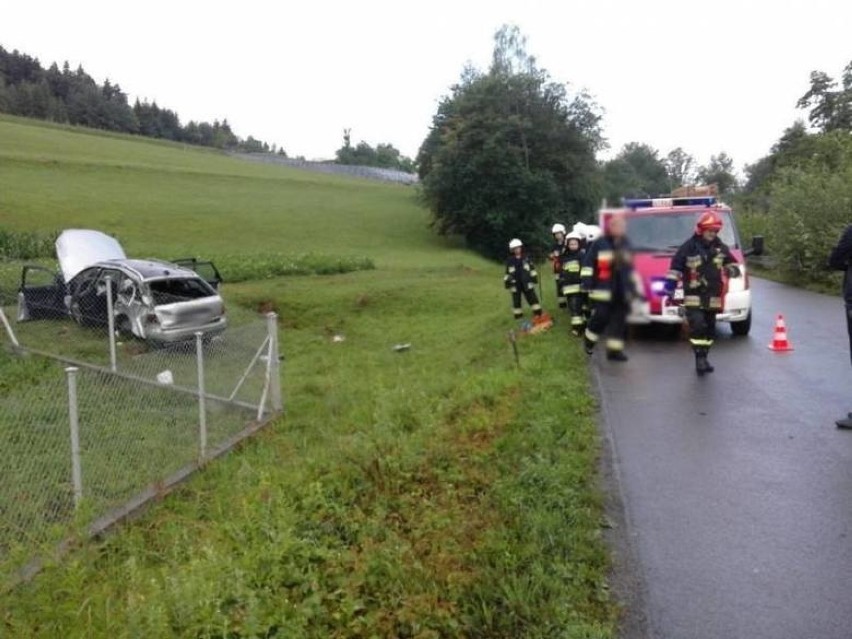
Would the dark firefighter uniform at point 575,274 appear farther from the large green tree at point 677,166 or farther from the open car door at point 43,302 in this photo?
the open car door at point 43,302

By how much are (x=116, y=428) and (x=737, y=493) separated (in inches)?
226

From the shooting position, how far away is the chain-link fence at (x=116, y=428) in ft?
21.8

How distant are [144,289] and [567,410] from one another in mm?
7986

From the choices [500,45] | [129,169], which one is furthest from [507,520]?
[129,169]

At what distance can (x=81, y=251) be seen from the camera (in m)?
16.6

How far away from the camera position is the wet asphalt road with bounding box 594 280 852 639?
4344mm

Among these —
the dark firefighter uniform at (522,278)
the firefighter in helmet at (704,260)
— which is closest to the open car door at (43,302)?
the dark firefighter uniform at (522,278)

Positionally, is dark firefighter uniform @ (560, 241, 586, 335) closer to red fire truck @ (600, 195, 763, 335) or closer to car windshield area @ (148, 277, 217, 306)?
red fire truck @ (600, 195, 763, 335)

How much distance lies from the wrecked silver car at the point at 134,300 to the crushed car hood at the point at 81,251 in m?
0.05

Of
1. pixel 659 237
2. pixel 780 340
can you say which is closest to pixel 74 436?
pixel 659 237

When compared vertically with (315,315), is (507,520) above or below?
above

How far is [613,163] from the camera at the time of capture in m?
1.15

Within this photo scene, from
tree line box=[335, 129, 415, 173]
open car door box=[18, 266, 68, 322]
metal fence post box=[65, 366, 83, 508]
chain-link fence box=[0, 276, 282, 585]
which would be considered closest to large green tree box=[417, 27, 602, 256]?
chain-link fence box=[0, 276, 282, 585]

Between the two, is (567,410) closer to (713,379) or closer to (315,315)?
(713,379)
